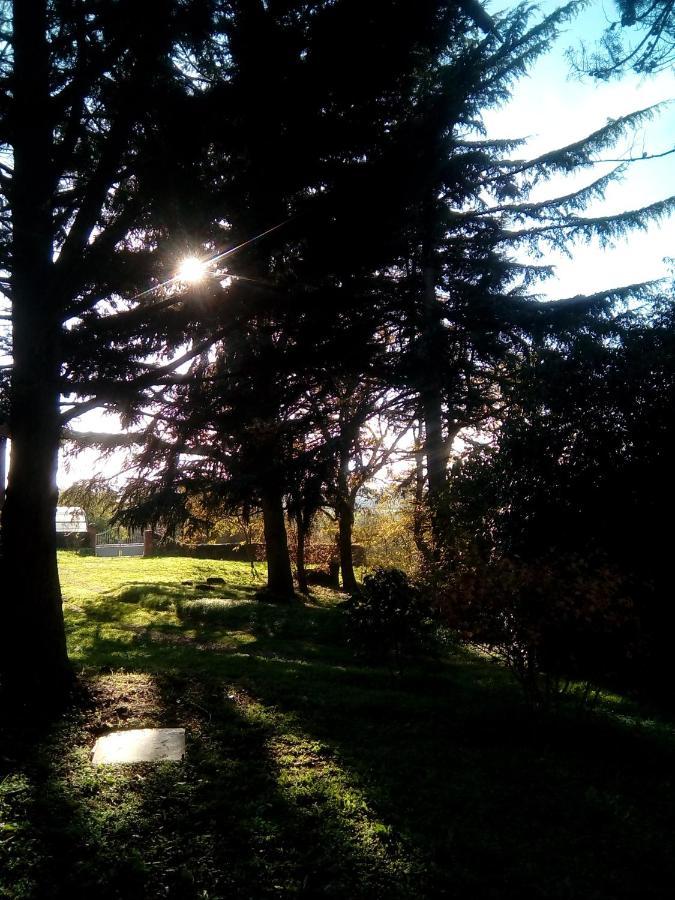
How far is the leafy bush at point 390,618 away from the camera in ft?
22.5

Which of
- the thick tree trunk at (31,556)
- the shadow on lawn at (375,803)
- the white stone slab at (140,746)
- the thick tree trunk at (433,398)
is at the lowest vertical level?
the shadow on lawn at (375,803)

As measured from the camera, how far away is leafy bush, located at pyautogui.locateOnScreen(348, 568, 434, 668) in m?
6.86

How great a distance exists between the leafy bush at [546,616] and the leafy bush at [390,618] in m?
1.61

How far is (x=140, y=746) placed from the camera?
4031 millimetres

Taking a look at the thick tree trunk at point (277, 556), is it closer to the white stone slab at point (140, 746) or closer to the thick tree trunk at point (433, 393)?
the thick tree trunk at point (433, 393)

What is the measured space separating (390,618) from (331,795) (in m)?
3.46

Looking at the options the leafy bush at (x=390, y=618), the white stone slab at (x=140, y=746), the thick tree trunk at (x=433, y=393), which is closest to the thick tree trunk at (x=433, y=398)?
the thick tree trunk at (x=433, y=393)

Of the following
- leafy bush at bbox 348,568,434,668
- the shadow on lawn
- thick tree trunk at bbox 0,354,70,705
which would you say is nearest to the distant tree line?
thick tree trunk at bbox 0,354,70,705

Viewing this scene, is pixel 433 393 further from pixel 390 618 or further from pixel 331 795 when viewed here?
pixel 331 795

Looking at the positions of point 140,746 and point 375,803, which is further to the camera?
point 140,746

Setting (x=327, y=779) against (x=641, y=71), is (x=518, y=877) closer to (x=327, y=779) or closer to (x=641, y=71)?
(x=327, y=779)

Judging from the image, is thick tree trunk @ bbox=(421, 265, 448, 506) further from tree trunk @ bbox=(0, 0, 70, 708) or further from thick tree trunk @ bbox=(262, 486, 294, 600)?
thick tree trunk @ bbox=(262, 486, 294, 600)

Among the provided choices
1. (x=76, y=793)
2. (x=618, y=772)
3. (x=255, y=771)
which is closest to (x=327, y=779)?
(x=255, y=771)

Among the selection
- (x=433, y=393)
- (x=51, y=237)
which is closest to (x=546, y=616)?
(x=433, y=393)
